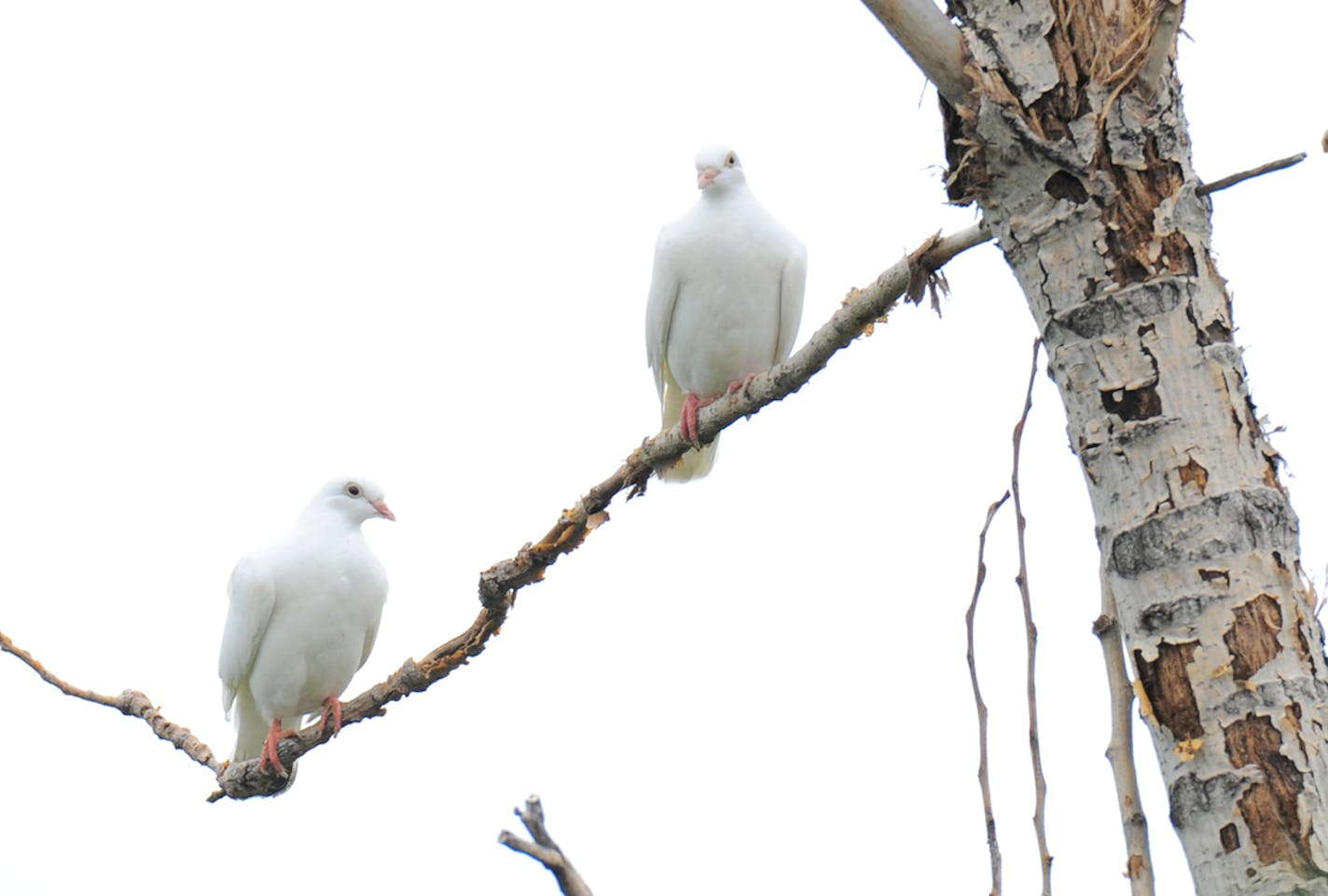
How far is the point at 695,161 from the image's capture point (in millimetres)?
7344

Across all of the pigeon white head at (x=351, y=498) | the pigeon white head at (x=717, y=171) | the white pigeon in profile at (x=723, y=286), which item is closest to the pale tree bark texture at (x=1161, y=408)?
the white pigeon in profile at (x=723, y=286)

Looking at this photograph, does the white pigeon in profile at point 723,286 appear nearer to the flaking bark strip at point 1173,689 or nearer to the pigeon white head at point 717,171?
the pigeon white head at point 717,171

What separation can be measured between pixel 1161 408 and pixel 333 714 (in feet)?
14.7

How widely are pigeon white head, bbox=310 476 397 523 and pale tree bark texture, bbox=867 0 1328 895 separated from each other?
18.1 feet

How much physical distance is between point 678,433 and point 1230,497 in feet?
7.81

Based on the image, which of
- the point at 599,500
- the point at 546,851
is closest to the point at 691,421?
the point at 599,500

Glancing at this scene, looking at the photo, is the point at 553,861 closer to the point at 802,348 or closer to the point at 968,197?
the point at 968,197

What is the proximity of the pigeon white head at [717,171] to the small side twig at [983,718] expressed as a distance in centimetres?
457

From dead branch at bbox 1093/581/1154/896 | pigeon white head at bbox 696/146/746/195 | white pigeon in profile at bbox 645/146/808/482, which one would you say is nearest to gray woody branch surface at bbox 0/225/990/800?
dead branch at bbox 1093/581/1154/896

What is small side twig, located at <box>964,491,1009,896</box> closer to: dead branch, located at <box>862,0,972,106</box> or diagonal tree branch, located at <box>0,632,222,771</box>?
dead branch, located at <box>862,0,972,106</box>

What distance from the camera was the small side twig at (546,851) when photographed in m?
1.76

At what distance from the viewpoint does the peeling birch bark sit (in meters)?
2.38

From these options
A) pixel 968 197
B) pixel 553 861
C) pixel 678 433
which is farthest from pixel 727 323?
pixel 553 861

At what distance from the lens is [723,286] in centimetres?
709
